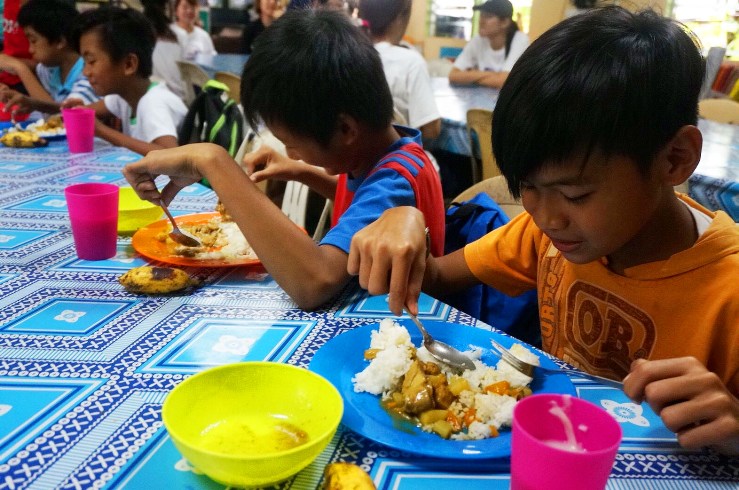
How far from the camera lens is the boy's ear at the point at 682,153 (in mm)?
977

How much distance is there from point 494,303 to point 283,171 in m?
0.78

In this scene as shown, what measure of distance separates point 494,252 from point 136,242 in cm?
88

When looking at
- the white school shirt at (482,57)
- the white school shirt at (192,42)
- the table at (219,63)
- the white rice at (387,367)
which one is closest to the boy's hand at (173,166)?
the white rice at (387,367)

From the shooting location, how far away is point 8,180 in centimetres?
212

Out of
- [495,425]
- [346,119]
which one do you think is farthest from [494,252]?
[495,425]

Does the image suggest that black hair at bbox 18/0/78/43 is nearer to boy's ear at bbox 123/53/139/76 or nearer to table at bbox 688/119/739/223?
boy's ear at bbox 123/53/139/76

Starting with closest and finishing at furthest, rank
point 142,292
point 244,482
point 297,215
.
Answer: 1. point 244,482
2. point 142,292
3. point 297,215

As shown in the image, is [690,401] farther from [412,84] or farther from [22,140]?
[412,84]

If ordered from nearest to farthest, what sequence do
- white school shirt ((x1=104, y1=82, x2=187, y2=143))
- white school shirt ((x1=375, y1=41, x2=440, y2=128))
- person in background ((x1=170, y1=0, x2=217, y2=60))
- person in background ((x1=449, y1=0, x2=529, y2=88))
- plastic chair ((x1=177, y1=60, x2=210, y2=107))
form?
white school shirt ((x1=104, y1=82, x2=187, y2=143)), white school shirt ((x1=375, y1=41, x2=440, y2=128)), plastic chair ((x1=177, y1=60, x2=210, y2=107)), person in background ((x1=449, y1=0, x2=529, y2=88)), person in background ((x1=170, y1=0, x2=217, y2=60))

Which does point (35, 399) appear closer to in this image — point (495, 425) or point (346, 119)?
point (495, 425)

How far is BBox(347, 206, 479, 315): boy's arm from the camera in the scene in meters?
0.94

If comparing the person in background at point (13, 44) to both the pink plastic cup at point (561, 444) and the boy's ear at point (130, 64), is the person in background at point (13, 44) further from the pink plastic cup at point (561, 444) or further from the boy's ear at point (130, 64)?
the pink plastic cup at point (561, 444)

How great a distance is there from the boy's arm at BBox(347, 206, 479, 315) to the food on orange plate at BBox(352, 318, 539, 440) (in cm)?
8

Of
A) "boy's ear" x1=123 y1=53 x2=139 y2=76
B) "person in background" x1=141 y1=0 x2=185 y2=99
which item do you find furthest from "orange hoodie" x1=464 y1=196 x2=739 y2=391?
"person in background" x1=141 y1=0 x2=185 y2=99
